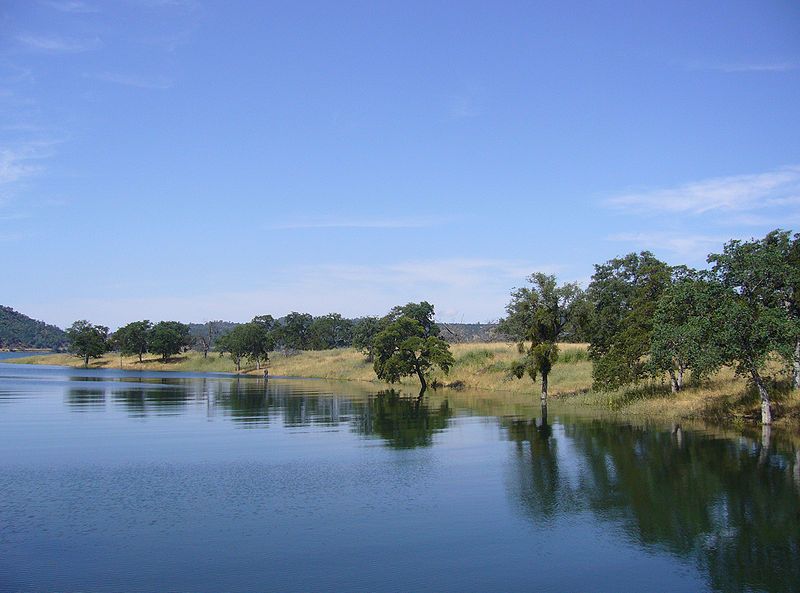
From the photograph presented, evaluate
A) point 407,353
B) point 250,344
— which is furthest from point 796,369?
point 250,344

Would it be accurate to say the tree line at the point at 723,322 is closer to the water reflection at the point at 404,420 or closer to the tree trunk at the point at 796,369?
the tree trunk at the point at 796,369

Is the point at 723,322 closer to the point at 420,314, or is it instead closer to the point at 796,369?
the point at 796,369

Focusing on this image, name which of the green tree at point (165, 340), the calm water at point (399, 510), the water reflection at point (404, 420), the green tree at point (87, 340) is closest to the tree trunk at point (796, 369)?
the calm water at point (399, 510)

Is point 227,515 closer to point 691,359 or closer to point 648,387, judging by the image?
point 691,359

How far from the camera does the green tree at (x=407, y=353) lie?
8469 centimetres

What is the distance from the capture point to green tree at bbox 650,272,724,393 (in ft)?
134

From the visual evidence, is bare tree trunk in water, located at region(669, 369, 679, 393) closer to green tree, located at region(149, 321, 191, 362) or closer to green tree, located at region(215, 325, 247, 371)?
green tree, located at region(215, 325, 247, 371)

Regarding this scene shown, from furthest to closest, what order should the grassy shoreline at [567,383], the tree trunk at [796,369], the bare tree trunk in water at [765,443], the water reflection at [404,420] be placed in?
the grassy shoreline at [567,383] < the water reflection at [404,420] < the tree trunk at [796,369] < the bare tree trunk in water at [765,443]

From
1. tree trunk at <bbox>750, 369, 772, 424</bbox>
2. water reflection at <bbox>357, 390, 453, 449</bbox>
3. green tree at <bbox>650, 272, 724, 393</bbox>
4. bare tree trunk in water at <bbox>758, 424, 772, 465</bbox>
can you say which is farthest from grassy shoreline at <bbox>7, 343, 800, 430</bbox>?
water reflection at <bbox>357, 390, 453, 449</bbox>

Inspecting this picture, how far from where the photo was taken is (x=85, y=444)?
41.7 m

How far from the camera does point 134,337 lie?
546 feet

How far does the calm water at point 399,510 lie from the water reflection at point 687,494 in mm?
96

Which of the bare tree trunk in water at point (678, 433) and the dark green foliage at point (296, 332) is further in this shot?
the dark green foliage at point (296, 332)

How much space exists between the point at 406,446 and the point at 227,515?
58.2ft
